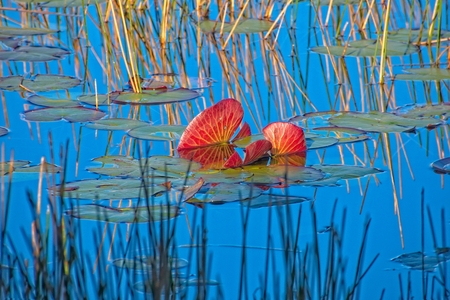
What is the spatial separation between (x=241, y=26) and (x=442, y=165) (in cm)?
255

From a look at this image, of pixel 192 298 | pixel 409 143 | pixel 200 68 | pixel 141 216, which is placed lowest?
pixel 192 298

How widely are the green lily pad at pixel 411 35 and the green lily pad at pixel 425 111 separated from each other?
133 cm

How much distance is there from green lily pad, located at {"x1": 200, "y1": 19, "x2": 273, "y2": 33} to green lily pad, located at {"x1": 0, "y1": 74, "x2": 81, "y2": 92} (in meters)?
1.35

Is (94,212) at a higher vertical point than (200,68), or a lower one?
lower

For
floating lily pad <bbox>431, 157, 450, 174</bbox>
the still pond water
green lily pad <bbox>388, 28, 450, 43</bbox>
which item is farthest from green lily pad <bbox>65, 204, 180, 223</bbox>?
green lily pad <bbox>388, 28, 450, 43</bbox>

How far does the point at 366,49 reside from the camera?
478 centimetres

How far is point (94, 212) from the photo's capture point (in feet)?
8.39

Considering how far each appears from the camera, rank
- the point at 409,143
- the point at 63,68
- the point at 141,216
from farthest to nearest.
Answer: the point at 63,68 < the point at 409,143 < the point at 141,216

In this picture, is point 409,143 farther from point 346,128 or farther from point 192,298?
point 192,298

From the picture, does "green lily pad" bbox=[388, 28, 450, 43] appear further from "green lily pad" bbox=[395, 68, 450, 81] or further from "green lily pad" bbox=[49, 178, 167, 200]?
"green lily pad" bbox=[49, 178, 167, 200]

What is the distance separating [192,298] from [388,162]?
1.39 metres

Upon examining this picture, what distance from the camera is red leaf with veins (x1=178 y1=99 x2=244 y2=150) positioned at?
10.4ft

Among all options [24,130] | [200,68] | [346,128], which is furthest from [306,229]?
[200,68]

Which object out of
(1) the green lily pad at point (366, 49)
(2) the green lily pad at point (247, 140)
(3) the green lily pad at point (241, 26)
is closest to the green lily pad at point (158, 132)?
(2) the green lily pad at point (247, 140)
